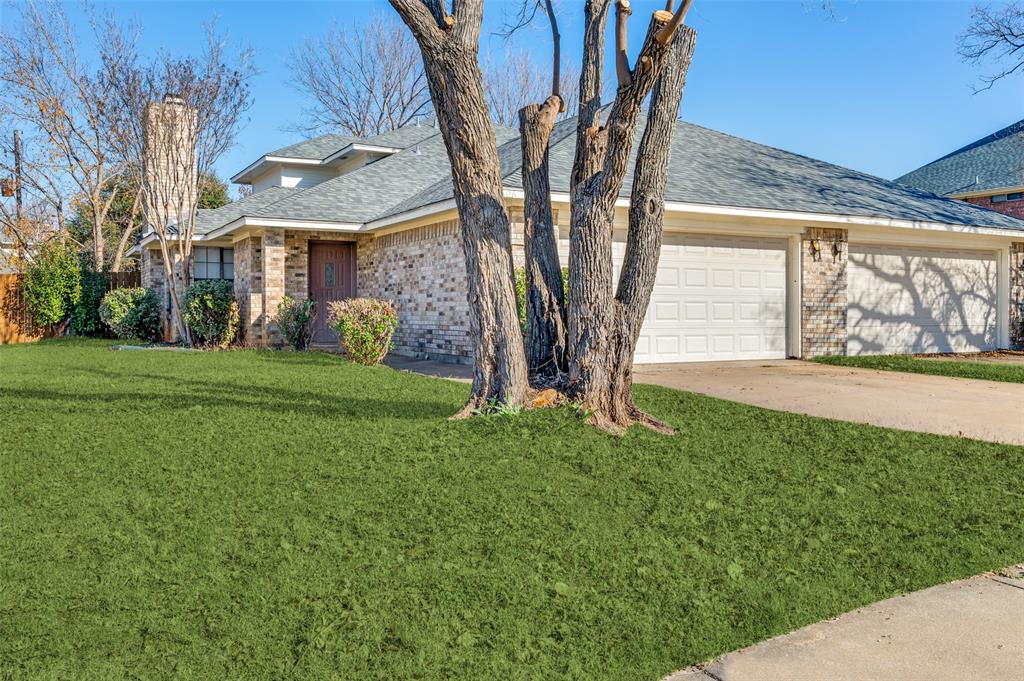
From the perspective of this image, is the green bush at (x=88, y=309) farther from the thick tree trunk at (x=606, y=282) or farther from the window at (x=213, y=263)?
the thick tree trunk at (x=606, y=282)

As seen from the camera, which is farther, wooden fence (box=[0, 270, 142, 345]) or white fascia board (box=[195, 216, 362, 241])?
wooden fence (box=[0, 270, 142, 345])

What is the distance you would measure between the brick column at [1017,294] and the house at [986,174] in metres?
8.41

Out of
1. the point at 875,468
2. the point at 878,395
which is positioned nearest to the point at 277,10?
the point at 878,395

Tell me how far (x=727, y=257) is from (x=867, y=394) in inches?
187

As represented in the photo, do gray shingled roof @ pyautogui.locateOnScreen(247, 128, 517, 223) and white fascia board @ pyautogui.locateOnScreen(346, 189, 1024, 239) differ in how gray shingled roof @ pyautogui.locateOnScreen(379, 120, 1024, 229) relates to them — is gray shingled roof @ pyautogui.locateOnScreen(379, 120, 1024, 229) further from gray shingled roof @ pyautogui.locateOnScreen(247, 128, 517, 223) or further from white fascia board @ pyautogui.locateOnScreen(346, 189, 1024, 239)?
gray shingled roof @ pyautogui.locateOnScreen(247, 128, 517, 223)

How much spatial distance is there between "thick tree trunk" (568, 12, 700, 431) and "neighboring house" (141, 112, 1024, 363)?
491 centimetres

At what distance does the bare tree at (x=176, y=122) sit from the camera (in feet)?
57.3

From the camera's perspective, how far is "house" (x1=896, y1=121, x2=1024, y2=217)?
24.4 metres

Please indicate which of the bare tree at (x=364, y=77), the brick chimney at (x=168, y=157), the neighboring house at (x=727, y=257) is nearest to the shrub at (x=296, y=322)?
the neighboring house at (x=727, y=257)

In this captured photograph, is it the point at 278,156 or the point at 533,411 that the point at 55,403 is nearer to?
the point at 533,411

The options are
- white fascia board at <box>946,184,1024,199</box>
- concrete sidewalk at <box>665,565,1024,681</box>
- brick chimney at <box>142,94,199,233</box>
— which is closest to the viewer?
concrete sidewalk at <box>665,565,1024,681</box>

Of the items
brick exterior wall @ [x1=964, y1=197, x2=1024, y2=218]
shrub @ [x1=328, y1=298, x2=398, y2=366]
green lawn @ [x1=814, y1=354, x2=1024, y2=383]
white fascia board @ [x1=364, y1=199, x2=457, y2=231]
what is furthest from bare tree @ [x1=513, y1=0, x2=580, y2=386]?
brick exterior wall @ [x1=964, y1=197, x2=1024, y2=218]

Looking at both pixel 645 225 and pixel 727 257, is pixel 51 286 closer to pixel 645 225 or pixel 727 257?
pixel 727 257

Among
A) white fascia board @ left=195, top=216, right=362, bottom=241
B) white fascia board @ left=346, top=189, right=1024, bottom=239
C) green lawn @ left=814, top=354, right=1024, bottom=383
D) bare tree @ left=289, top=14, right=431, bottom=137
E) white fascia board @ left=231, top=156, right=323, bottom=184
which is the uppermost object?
bare tree @ left=289, top=14, right=431, bottom=137
